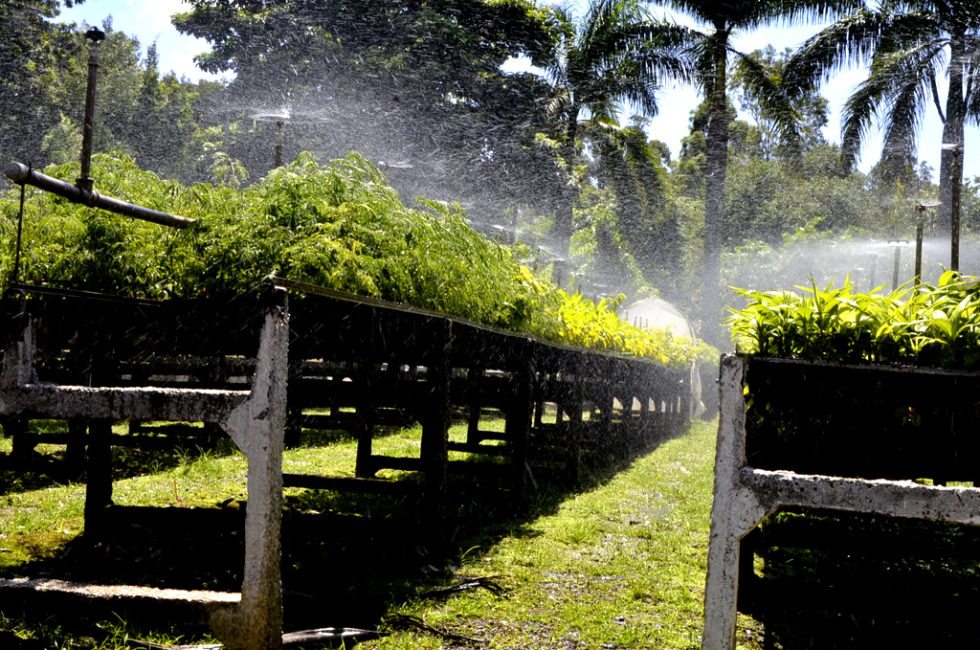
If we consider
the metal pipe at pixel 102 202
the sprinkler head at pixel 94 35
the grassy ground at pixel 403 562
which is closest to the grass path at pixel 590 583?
the grassy ground at pixel 403 562

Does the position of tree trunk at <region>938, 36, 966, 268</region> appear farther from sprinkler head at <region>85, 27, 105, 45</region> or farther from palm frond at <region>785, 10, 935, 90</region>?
sprinkler head at <region>85, 27, 105, 45</region>

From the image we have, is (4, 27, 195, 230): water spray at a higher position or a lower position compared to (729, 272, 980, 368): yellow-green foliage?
higher

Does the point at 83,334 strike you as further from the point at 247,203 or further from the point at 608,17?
the point at 608,17

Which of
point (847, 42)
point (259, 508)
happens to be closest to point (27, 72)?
point (847, 42)

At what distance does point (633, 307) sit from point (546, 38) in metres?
9.75

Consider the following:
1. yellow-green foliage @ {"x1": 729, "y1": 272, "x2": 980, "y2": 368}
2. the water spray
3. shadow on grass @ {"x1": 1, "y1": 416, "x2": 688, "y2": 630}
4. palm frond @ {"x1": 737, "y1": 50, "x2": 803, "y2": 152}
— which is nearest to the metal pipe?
the water spray

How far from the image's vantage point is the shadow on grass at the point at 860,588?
3781mm

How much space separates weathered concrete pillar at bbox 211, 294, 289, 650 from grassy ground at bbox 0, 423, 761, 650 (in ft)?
2.12

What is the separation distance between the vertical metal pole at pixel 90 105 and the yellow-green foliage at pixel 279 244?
0.31 metres

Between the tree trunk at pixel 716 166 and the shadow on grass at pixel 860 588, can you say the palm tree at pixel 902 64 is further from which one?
the shadow on grass at pixel 860 588

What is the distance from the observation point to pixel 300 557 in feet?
15.1

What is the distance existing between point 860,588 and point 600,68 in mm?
21273

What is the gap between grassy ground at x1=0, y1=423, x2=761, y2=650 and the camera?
143 inches

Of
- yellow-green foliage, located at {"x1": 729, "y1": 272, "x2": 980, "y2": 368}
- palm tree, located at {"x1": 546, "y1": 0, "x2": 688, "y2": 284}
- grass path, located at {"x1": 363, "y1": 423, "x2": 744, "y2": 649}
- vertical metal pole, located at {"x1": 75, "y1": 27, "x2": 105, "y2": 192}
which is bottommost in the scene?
grass path, located at {"x1": 363, "y1": 423, "x2": 744, "y2": 649}
